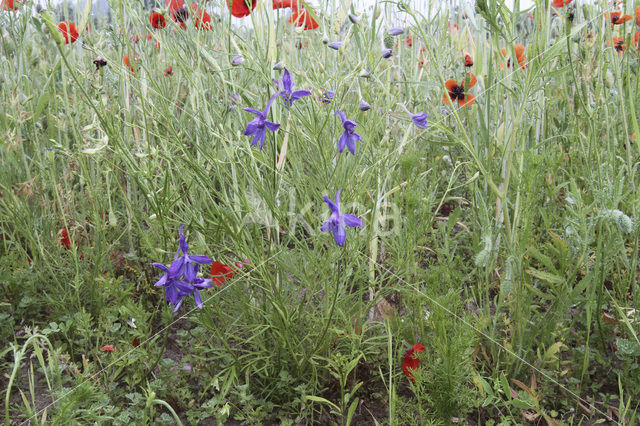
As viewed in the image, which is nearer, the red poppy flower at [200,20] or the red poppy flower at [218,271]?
the red poppy flower at [218,271]

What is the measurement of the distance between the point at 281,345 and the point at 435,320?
0.37 metres

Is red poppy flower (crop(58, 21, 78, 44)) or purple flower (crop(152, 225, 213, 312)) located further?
red poppy flower (crop(58, 21, 78, 44))

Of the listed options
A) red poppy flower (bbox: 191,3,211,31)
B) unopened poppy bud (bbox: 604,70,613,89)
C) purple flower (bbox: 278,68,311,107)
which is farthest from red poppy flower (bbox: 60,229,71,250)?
unopened poppy bud (bbox: 604,70,613,89)

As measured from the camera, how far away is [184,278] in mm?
1151

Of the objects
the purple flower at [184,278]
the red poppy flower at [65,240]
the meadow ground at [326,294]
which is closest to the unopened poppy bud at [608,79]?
the meadow ground at [326,294]

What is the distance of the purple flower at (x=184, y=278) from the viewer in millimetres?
1096

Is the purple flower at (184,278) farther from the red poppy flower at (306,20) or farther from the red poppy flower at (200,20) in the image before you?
the red poppy flower at (306,20)

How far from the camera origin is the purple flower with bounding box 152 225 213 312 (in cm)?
110

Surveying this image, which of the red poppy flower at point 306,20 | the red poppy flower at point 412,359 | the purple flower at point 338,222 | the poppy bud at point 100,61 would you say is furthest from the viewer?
the red poppy flower at point 306,20

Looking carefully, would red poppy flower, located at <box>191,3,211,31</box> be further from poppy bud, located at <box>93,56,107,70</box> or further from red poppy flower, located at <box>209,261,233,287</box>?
red poppy flower, located at <box>209,261,233,287</box>

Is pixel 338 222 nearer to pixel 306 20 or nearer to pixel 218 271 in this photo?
pixel 218 271

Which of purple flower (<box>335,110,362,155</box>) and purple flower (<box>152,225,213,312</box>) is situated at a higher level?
purple flower (<box>335,110,362,155</box>)

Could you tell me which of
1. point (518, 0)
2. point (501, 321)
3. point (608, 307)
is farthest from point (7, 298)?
point (608, 307)

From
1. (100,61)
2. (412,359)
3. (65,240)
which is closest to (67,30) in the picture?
(100,61)
